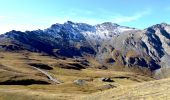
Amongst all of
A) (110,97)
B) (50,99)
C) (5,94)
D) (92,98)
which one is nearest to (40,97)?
(50,99)

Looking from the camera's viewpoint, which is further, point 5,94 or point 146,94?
point 5,94

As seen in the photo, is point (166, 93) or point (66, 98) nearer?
point (166, 93)

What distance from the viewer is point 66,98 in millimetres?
76500

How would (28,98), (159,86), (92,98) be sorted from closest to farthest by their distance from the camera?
1. (159,86)
2. (92,98)
3. (28,98)

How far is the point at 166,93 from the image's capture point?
175 ft

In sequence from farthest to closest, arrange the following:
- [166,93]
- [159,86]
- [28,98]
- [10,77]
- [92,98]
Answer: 1. [10,77]
2. [28,98]
3. [92,98]
4. [159,86]
5. [166,93]

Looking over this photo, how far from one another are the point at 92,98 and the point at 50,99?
13793 mm

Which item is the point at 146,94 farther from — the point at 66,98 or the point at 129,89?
the point at 66,98

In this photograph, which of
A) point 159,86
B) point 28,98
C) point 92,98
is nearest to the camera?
point 159,86

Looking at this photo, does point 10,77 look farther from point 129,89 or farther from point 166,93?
point 166,93

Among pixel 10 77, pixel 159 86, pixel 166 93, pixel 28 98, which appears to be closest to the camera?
pixel 166 93

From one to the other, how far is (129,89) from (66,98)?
18.3 m

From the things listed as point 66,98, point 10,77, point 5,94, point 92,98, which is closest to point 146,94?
point 92,98

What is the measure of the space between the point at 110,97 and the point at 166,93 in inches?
460
